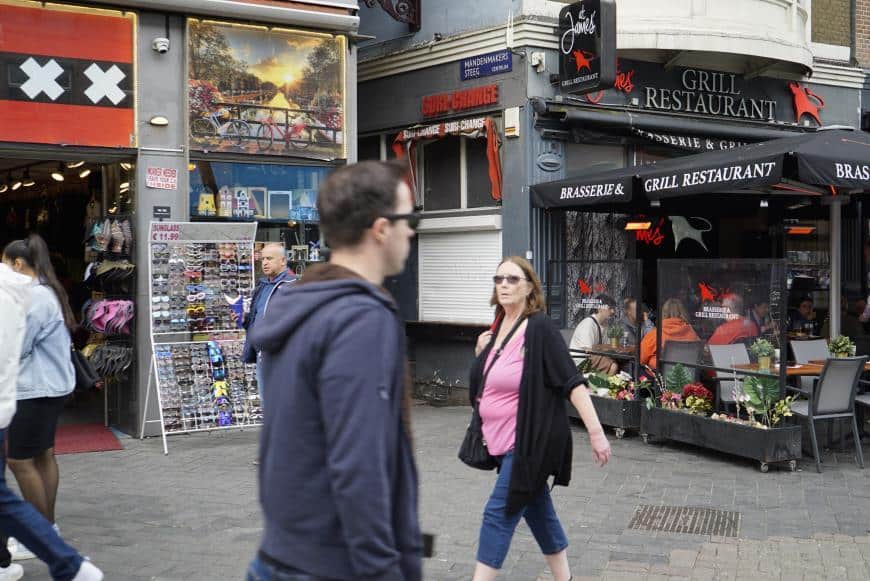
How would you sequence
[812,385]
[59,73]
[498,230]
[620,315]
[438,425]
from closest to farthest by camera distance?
[812,385] → [59,73] → [620,315] → [438,425] → [498,230]

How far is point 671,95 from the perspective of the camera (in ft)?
44.6

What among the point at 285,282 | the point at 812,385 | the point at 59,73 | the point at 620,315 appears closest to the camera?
the point at 285,282

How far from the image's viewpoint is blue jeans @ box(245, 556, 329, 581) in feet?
7.89

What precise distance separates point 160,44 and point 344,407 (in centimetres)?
858

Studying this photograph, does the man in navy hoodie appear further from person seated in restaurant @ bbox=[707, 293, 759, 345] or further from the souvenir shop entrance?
the souvenir shop entrance

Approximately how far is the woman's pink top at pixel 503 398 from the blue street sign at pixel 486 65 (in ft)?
26.7

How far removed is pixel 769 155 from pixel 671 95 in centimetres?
466

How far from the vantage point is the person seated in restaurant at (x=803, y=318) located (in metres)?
14.0

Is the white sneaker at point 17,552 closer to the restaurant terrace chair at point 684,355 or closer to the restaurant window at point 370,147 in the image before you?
the restaurant terrace chair at point 684,355

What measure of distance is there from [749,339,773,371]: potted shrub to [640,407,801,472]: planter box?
55 cm

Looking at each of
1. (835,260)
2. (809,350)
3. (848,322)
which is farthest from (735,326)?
(848,322)

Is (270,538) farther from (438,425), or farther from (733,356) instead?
(438,425)

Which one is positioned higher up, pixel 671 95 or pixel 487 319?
pixel 671 95

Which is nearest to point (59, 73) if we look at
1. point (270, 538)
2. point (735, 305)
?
point (735, 305)
